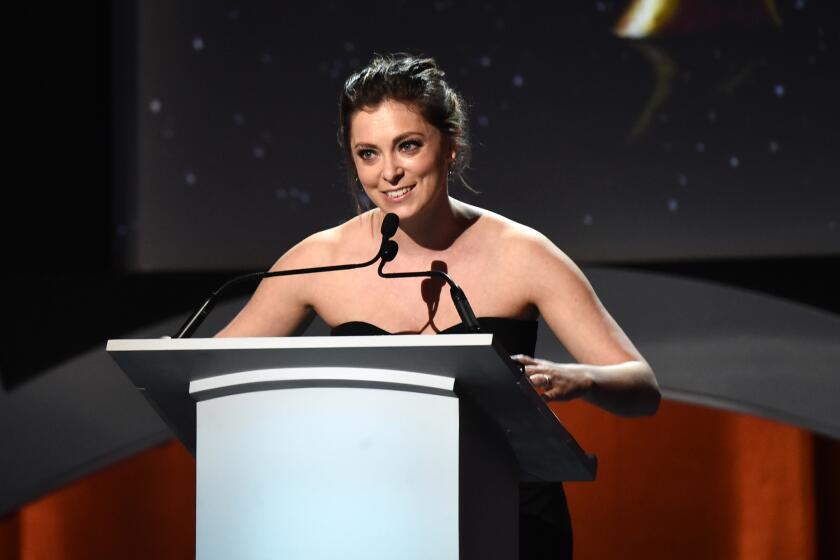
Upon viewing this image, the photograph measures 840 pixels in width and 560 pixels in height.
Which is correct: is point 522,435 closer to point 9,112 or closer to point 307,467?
point 307,467

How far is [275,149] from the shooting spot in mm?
3193

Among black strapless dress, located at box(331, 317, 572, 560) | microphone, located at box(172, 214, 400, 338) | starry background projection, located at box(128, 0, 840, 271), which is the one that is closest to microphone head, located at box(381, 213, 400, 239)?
microphone, located at box(172, 214, 400, 338)

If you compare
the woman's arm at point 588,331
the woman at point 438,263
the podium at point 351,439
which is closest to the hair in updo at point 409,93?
the woman at point 438,263

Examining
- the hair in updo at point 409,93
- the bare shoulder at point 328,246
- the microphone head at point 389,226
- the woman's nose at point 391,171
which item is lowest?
the microphone head at point 389,226

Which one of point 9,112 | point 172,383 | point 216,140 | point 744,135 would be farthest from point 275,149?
point 172,383

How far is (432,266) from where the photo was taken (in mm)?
1753

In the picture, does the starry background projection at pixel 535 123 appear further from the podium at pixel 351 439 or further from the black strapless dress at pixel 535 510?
the podium at pixel 351 439

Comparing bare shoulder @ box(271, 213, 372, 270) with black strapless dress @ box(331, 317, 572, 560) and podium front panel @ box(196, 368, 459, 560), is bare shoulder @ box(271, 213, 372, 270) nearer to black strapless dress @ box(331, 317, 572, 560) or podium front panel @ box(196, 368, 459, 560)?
black strapless dress @ box(331, 317, 572, 560)

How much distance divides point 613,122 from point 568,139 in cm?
13

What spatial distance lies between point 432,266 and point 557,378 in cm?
49

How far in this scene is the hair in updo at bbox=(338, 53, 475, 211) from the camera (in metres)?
1.71

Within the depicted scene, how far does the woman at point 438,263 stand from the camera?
1679 millimetres

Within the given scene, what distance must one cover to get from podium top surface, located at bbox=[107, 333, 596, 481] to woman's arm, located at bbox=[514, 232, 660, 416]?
0.22m

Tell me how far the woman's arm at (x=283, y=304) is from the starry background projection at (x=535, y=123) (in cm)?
128
